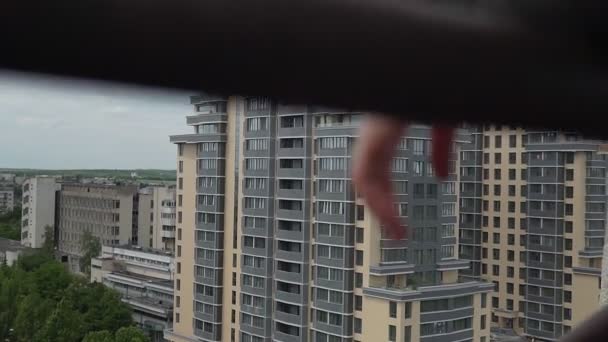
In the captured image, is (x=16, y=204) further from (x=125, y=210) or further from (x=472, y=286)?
(x=472, y=286)

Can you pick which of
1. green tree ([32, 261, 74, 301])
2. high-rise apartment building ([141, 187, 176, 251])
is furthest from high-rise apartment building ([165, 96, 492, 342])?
high-rise apartment building ([141, 187, 176, 251])

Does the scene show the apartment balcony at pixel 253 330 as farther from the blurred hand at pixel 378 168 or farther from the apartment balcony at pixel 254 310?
the blurred hand at pixel 378 168

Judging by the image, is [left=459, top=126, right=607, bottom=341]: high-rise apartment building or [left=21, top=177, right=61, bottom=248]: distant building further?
[left=21, top=177, right=61, bottom=248]: distant building

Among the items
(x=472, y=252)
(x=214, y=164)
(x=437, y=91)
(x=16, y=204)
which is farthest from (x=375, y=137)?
(x=16, y=204)

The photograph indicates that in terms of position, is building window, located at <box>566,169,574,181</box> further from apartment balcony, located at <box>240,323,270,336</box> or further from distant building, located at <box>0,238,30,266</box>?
distant building, located at <box>0,238,30,266</box>

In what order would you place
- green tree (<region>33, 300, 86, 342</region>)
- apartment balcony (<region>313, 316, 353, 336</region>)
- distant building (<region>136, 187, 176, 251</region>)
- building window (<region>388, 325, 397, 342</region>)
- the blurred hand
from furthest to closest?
distant building (<region>136, 187, 176, 251</region>) → green tree (<region>33, 300, 86, 342</region>) → apartment balcony (<region>313, 316, 353, 336</region>) → building window (<region>388, 325, 397, 342</region>) → the blurred hand

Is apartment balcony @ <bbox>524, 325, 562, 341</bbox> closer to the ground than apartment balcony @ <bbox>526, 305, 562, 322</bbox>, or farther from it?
closer to the ground
